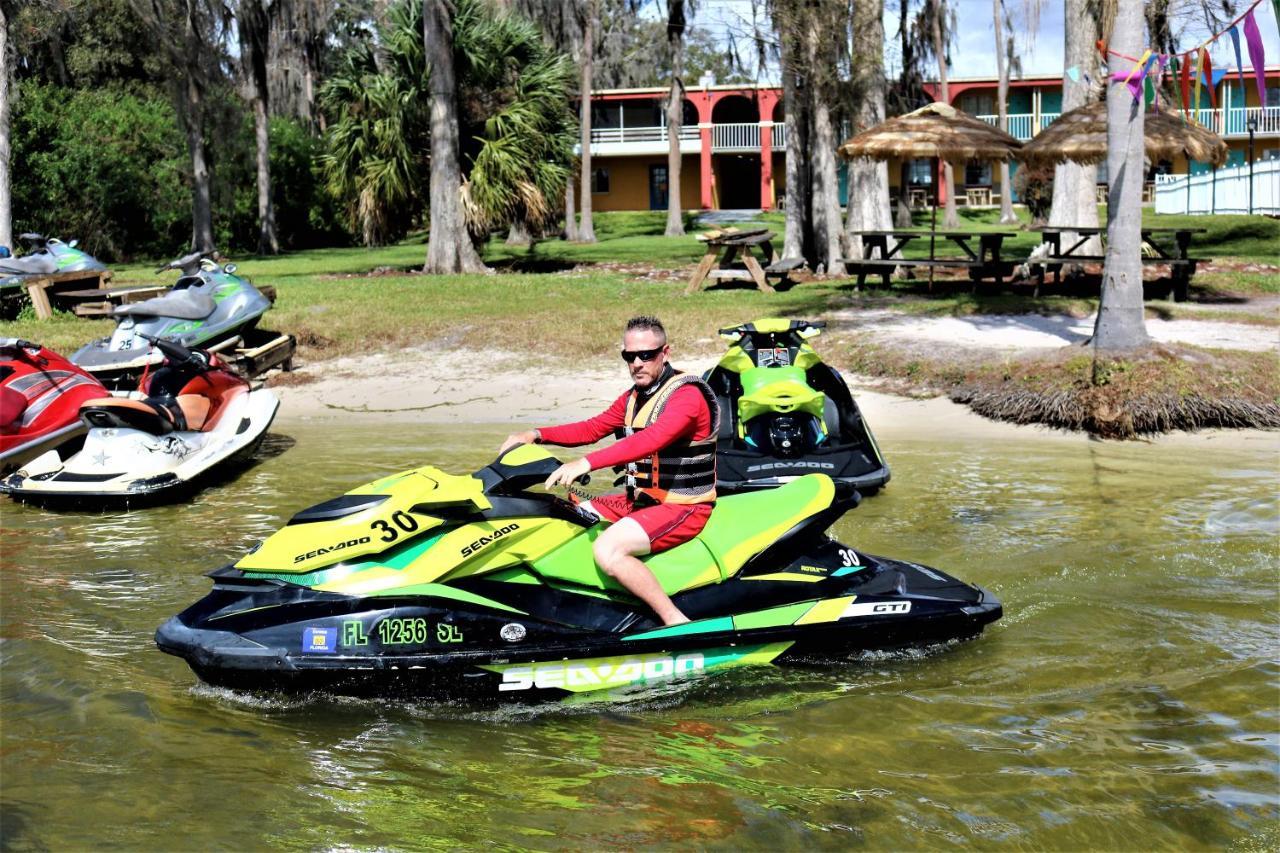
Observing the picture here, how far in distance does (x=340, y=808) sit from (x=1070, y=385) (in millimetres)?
9714

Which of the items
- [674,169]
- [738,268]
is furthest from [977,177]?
[738,268]

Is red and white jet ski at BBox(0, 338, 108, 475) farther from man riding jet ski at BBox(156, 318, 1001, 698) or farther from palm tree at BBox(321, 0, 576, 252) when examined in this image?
palm tree at BBox(321, 0, 576, 252)

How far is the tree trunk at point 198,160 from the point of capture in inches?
1200

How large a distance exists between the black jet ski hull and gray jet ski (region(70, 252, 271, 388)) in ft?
22.0

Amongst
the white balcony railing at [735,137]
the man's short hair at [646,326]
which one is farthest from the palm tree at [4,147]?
the white balcony railing at [735,137]

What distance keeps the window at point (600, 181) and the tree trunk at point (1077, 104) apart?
32288 millimetres

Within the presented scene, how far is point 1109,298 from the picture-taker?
13.5 m

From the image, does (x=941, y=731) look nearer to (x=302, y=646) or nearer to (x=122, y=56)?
(x=302, y=646)

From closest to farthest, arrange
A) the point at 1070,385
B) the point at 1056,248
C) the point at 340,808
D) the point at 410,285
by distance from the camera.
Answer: the point at 340,808 → the point at 1070,385 → the point at 1056,248 → the point at 410,285

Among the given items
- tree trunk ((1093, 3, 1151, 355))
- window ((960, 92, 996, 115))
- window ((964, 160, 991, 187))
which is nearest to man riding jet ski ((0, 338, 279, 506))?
tree trunk ((1093, 3, 1151, 355))

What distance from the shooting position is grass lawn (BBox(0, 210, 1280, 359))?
54.9 ft

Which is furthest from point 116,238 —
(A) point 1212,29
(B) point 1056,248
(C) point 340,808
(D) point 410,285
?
(C) point 340,808

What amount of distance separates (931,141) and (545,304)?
6118 mm

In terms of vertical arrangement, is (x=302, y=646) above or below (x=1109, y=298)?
below
